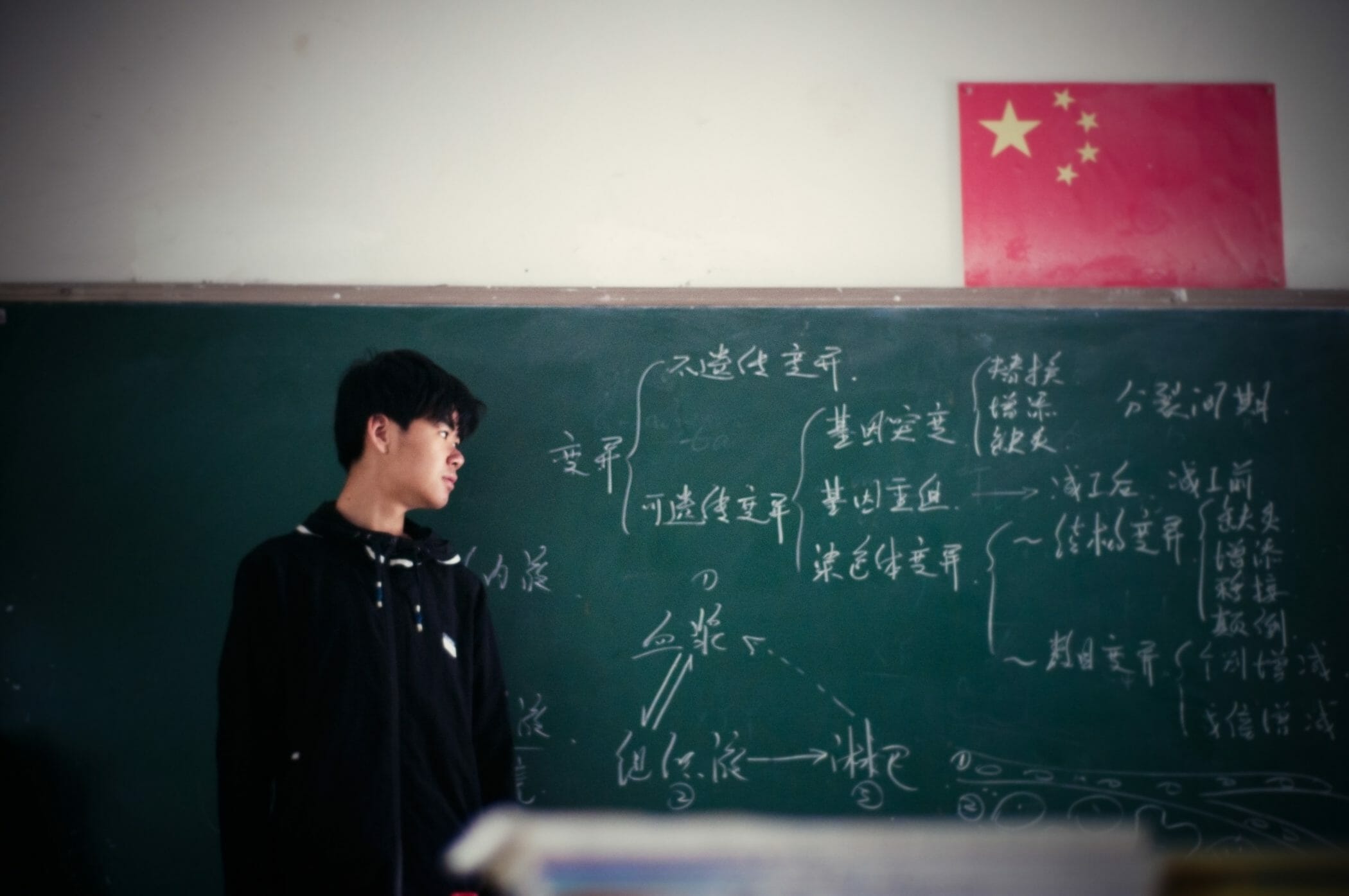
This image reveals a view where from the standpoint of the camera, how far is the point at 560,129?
2141 millimetres

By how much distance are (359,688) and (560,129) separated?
4.72 ft

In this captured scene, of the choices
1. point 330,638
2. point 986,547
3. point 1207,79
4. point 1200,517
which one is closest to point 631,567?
point 330,638

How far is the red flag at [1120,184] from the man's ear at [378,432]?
4.91 ft

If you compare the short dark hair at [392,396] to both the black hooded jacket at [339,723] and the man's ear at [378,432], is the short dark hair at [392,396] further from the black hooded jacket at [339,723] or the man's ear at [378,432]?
the black hooded jacket at [339,723]

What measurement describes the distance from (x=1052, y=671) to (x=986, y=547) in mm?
337

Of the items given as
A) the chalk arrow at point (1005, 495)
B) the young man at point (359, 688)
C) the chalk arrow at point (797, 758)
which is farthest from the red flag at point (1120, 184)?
the young man at point (359, 688)

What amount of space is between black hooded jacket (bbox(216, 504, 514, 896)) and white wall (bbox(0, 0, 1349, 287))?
832 mm

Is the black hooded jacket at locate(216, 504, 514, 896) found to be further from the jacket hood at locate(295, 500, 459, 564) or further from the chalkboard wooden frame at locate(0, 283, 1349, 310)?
the chalkboard wooden frame at locate(0, 283, 1349, 310)

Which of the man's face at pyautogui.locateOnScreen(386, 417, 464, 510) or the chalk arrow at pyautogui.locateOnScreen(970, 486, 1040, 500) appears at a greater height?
the man's face at pyautogui.locateOnScreen(386, 417, 464, 510)

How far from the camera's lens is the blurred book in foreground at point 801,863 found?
19.4 inches

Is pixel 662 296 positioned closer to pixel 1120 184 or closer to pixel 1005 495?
pixel 1005 495

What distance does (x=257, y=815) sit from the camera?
148 cm

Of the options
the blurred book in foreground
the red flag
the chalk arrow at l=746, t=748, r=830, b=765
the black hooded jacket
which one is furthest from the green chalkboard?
the blurred book in foreground

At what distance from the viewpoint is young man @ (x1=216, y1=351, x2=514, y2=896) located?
58.3 inches
